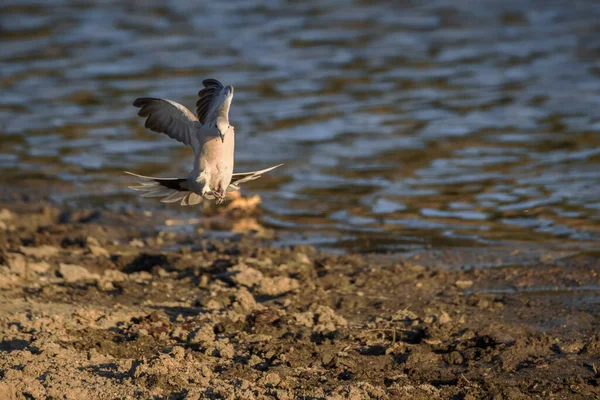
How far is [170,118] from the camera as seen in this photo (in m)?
6.41

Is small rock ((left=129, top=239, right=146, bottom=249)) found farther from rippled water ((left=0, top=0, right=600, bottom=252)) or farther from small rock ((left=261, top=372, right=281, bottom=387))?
small rock ((left=261, top=372, right=281, bottom=387))

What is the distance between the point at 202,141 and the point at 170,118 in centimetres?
45

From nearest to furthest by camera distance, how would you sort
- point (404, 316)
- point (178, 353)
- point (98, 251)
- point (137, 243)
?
point (178, 353) → point (404, 316) → point (98, 251) → point (137, 243)

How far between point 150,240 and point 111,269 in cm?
104

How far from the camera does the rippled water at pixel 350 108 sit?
31.6 ft

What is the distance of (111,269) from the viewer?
7809mm

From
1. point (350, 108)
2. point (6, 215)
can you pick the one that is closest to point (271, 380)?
point (6, 215)

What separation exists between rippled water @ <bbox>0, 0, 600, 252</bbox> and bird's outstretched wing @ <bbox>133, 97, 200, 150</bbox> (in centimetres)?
261

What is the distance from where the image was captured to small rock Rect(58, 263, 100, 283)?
7496 mm

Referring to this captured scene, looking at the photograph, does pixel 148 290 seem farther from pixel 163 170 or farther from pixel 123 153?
pixel 123 153

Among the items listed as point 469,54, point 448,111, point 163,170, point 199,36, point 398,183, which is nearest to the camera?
point 398,183

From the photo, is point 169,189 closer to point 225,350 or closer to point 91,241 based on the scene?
point 225,350

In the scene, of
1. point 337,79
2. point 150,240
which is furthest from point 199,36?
point 150,240

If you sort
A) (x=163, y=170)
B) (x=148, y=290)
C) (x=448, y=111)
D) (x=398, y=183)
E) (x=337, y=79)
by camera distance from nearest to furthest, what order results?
(x=148, y=290) → (x=398, y=183) → (x=163, y=170) → (x=448, y=111) → (x=337, y=79)
